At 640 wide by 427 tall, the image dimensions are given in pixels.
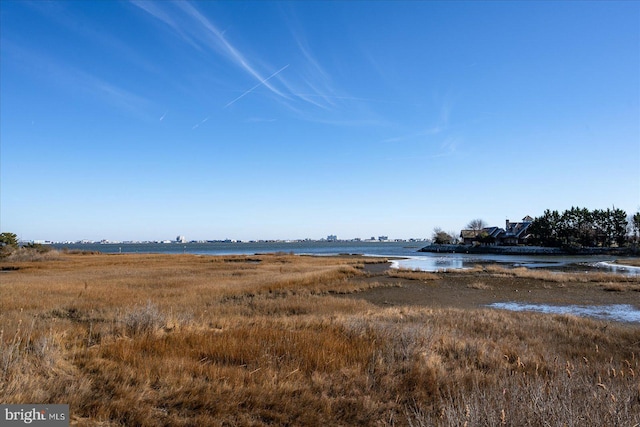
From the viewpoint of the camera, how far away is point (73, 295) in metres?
19.5

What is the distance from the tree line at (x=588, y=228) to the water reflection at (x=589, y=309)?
98.3 m

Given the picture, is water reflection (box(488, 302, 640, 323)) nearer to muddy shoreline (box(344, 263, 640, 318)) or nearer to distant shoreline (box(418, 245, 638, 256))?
muddy shoreline (box(344, 263, 640, 318))

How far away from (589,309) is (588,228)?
348 feet

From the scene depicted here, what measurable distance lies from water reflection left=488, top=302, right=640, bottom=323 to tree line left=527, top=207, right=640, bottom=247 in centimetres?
9833

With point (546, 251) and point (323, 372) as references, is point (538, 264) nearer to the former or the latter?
point (546, 251)

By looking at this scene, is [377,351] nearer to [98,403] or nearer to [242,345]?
[242,345]

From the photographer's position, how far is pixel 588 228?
348 feet

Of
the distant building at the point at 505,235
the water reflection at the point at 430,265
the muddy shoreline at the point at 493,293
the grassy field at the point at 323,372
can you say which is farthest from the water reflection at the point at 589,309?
the distant building at the point at 505,235

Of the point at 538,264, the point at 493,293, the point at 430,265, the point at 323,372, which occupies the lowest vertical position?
the point at 538,264

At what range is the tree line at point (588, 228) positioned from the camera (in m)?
105

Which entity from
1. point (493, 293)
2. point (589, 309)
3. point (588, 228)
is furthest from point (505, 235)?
point (589, 309)

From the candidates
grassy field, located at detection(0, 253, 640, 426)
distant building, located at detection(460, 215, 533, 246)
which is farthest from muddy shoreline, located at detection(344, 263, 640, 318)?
distant building, located at detection(460, 215, 533, 246)

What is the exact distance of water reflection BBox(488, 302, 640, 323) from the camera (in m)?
17.8

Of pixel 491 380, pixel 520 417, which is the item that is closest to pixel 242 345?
pixel 491 380
